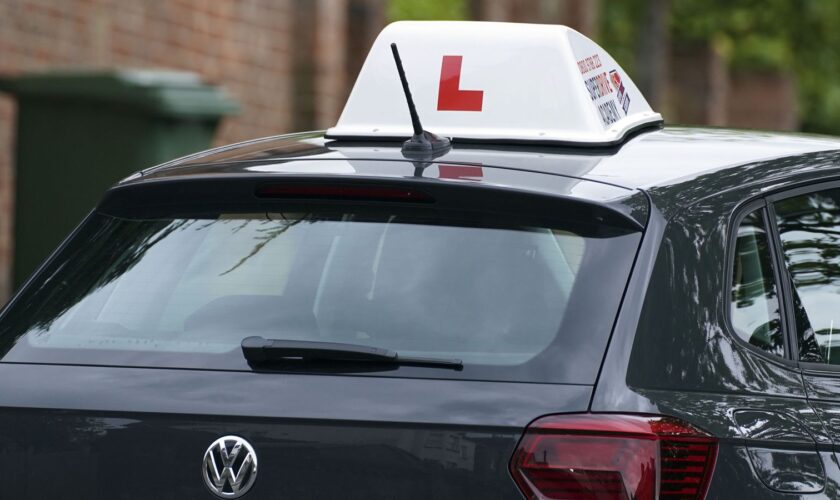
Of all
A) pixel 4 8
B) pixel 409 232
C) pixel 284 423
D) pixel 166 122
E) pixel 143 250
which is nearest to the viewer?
pixel 284 423

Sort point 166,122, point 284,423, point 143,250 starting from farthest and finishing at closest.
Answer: point 166,122
point 143,250
point 284,423

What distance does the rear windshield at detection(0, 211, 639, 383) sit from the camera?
3119 millimetres

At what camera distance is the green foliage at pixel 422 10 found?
84.9ft

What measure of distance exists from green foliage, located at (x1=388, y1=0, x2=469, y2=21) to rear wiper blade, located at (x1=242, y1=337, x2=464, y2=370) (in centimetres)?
2185

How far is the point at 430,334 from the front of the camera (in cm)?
315

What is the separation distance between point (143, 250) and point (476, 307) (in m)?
0.75

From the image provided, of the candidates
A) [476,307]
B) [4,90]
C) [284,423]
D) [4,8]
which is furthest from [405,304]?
[4,8]

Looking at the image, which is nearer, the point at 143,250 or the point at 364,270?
the point at 364,270

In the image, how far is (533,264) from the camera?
319 centimetres

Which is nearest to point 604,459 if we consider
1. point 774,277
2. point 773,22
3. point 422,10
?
point 774,277

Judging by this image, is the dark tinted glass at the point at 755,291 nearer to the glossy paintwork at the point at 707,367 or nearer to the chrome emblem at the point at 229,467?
the glossy paintwork at the point at 707,367

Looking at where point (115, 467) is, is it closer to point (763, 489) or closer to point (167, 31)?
point (763, 489)

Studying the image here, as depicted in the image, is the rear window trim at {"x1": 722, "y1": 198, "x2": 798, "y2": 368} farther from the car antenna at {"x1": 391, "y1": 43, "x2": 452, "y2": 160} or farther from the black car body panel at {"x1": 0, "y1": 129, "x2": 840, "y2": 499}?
the car antenna at {"x1": 391, "y1": 43, "x2": 452, "y2": 160}

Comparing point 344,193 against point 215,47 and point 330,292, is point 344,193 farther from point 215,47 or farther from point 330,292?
point 215,47
